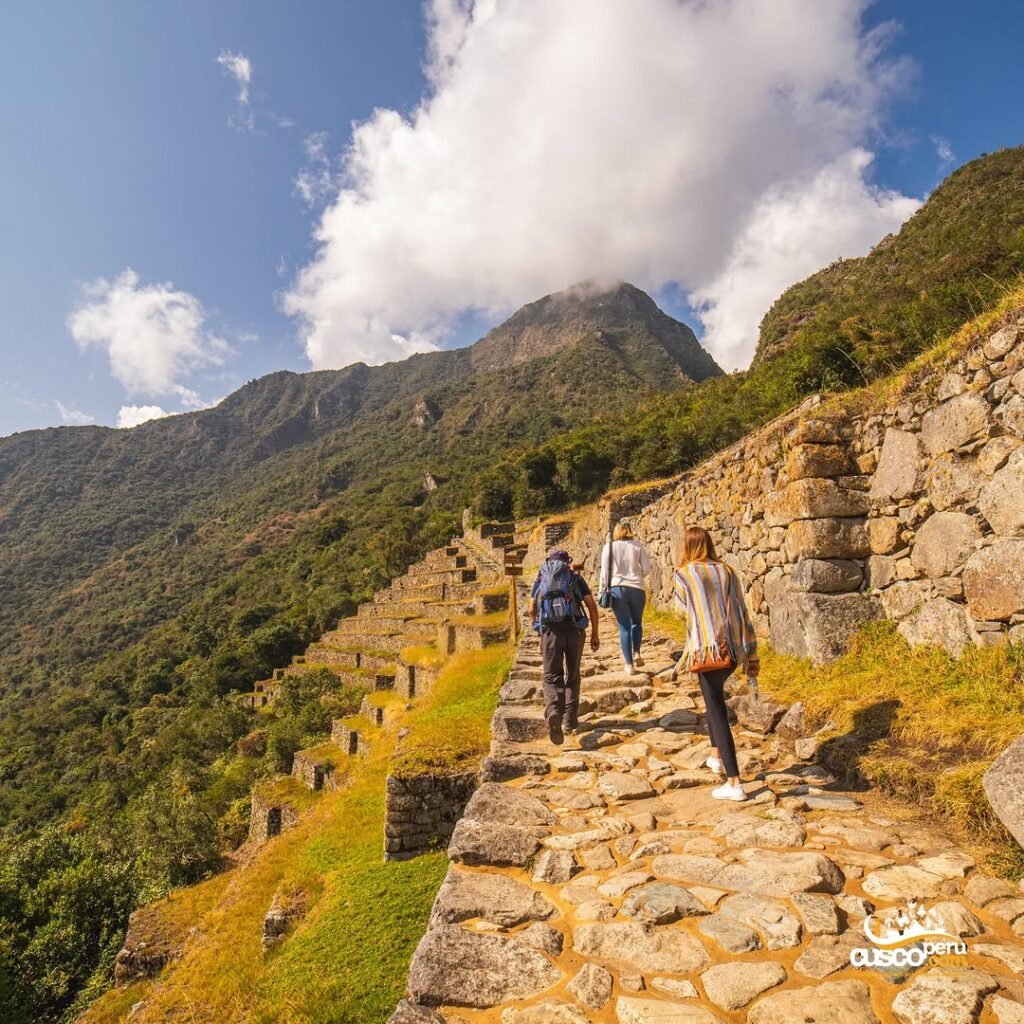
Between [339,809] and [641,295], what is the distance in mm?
147340

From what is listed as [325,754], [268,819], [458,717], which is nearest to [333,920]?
[458,717]

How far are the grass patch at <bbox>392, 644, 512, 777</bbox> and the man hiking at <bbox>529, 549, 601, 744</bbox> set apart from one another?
1107mm

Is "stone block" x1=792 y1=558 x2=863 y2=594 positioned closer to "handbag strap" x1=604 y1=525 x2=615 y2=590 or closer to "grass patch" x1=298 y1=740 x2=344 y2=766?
"handbag strap" x1=604 y1=525 x2=615 y2=590

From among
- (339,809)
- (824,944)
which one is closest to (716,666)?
(824,944)

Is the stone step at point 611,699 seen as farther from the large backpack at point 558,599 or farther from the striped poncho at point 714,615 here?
the striped poncho at point 714,615

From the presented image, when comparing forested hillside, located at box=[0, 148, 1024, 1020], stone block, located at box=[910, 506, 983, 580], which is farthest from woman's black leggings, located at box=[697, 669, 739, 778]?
forested hillside, located at box=[0, 148, 1024, 1020]

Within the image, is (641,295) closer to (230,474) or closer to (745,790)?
(230,474)

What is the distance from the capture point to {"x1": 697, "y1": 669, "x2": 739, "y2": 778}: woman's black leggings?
3.05 m

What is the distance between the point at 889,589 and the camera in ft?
13.2

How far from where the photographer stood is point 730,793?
9.73 ft

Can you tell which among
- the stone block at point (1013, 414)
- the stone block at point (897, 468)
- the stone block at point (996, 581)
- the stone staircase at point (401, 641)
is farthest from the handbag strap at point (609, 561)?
the stone staircase at point (401, 641)

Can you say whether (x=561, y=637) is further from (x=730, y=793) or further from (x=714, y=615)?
(x=730, y=793)
